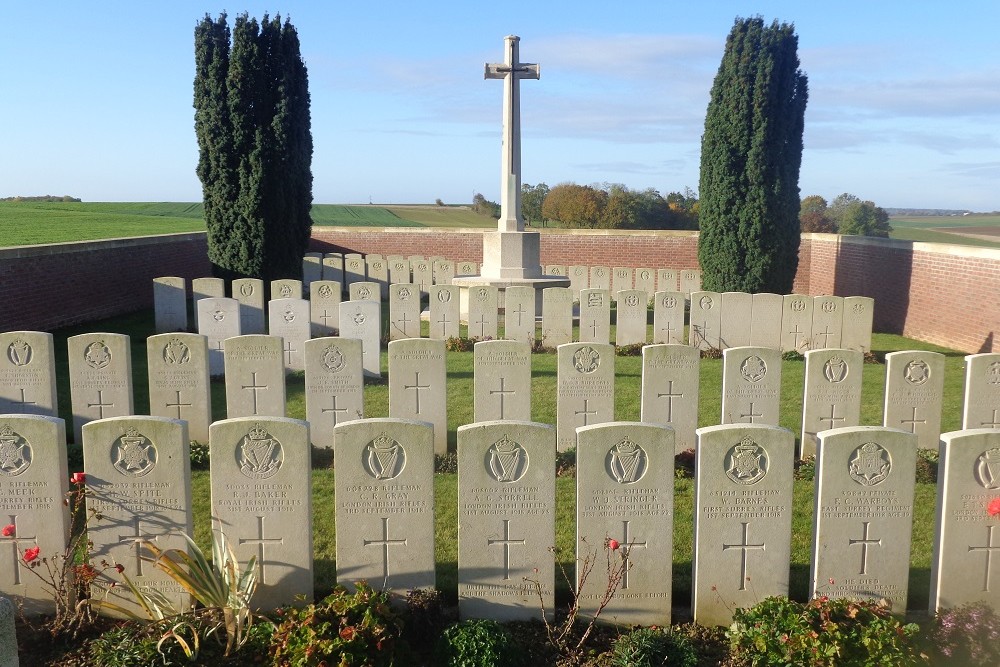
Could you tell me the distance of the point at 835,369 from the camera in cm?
763

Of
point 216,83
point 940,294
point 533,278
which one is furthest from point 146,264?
point 940,294

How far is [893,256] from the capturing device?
17.0 metres

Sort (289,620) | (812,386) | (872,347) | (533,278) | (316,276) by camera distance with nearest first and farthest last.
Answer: (289,620)
(812,386)
(872,347)
(533,278)
(316,276)

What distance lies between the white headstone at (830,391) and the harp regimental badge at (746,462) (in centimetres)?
330

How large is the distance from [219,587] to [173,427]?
0.90 m

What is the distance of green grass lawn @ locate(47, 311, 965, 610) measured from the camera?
5570 millimetres

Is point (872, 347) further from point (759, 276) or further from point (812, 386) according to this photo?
point (812, 386)

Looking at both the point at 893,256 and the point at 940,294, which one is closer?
the point at 940,294

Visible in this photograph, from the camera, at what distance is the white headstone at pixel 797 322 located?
13.3 meters

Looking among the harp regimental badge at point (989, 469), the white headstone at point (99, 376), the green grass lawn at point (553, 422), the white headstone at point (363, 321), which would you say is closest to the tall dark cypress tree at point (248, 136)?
the green grass lawn at point (553, 422)

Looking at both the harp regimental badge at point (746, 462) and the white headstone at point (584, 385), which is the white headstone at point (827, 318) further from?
the harp regimental badge at point (746, 462)

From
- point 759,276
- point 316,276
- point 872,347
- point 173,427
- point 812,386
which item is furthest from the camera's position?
point 316,276

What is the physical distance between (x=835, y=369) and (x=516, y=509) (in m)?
4.17

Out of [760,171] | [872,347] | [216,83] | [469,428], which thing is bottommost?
[872,347]
